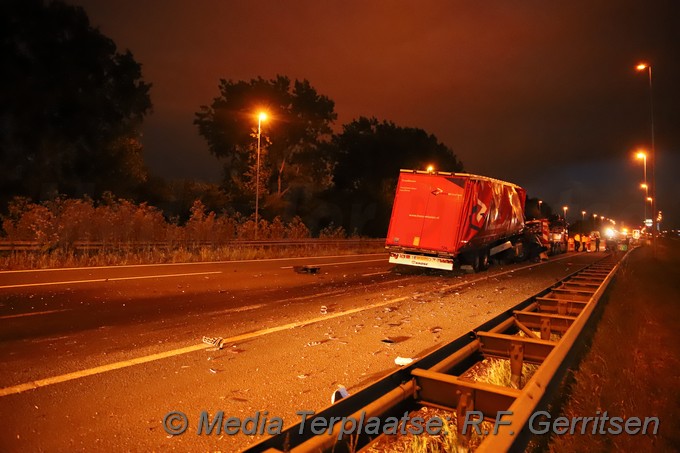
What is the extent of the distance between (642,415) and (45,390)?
592 cm

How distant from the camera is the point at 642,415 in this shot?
4250 millimetres

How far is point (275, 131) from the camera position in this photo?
137 feet

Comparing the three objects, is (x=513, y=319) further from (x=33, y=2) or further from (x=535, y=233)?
(x=33, y=2)

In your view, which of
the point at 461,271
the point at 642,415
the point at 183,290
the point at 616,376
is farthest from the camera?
the point at 461,271

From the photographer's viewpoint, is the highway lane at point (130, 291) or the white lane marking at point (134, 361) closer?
the white lane marking at point (134, 361)

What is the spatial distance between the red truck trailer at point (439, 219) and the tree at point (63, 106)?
17845 millimetres

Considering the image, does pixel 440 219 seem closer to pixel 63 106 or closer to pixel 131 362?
pixel 131 362

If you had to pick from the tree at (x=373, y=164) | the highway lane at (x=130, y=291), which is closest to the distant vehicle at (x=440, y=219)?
the highway lane at (x=130, y=291)

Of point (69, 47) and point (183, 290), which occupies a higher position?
point (69, 47)

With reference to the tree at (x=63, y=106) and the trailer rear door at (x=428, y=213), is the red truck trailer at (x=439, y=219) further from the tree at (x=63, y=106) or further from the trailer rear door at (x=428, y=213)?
the tree at (x=63, y=106)

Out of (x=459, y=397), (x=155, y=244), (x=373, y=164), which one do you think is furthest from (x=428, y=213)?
(x=373, y=164)

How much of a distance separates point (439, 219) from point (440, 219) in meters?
0.04

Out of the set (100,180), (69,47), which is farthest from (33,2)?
(100,180)

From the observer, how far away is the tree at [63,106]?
23859 millimetres
